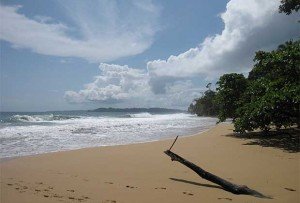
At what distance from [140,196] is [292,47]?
Result: 10187 millimetres

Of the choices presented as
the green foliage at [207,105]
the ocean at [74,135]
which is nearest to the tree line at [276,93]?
the ocean at [74,135]

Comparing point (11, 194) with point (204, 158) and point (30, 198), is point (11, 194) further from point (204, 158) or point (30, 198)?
point (204, 158)

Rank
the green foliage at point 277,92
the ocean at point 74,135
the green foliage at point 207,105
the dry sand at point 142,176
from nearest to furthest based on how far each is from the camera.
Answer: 1. the dry sand at point 142,176
2. the green foliage at point 277,92
3. the ocean at point 74,135
4. the green foliage at point 207,105

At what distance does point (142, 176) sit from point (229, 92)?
1274 centimetres

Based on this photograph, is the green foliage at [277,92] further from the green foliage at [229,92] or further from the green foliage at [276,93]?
the green foliage at [229,92]

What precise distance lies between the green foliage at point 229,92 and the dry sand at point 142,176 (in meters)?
7.32

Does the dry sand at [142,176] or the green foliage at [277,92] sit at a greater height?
the green foliage at [277,92]

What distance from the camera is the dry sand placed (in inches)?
253

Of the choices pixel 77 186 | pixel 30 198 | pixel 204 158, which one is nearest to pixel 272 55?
pixel 204 158

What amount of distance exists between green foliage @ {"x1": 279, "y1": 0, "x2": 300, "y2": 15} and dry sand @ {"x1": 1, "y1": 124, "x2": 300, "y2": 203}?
8984mm

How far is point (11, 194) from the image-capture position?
22.1ft

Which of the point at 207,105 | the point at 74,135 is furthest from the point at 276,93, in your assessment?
the point at 207,105

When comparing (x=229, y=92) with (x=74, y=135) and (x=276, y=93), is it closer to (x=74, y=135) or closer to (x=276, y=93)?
(x=276, y=93)

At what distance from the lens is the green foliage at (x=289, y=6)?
653 inches
